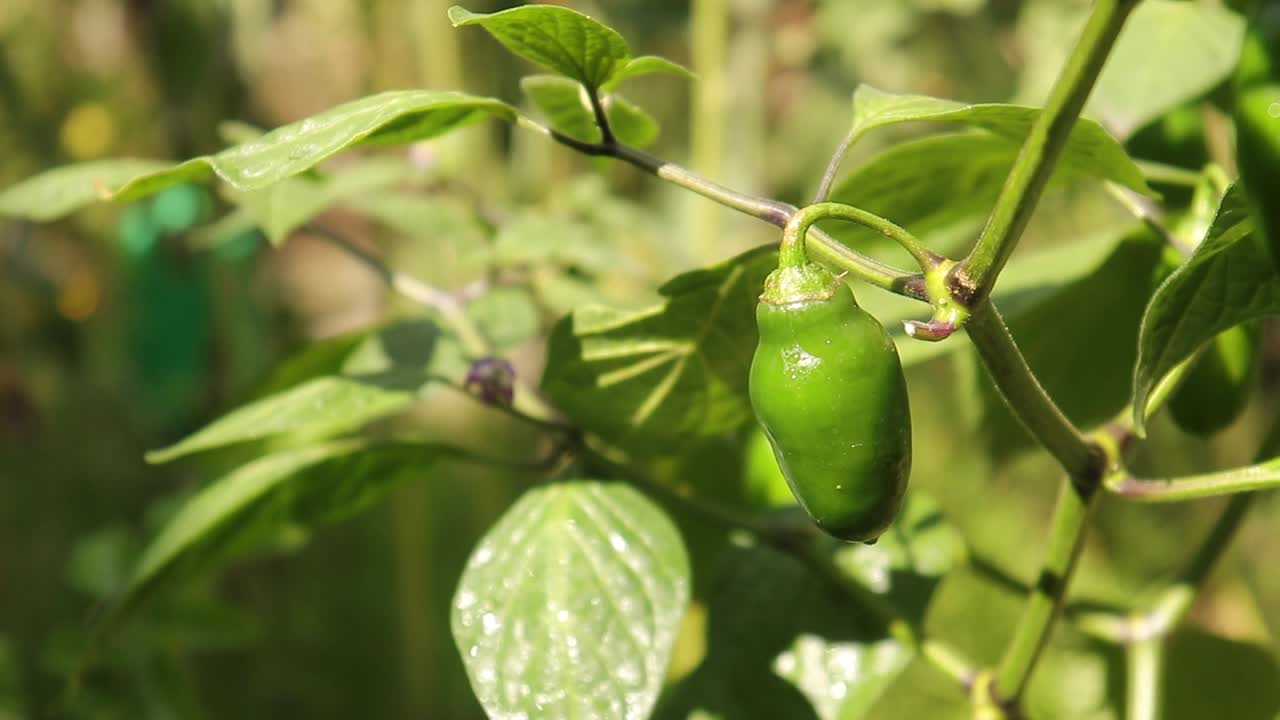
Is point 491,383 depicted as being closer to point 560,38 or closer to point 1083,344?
point 560,38

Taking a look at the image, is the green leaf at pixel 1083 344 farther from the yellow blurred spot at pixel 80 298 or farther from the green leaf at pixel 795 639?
the yellow blurred spot at pixel 80 298

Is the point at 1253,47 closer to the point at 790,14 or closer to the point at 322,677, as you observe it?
the point at 790,14

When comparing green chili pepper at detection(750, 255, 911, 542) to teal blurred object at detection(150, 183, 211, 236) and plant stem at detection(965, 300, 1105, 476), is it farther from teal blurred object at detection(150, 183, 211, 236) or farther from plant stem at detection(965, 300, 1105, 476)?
teal blurred object at detection(150, 183, 211, 236)

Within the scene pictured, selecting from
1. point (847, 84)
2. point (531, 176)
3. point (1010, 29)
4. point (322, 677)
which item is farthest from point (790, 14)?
point (322, 677)

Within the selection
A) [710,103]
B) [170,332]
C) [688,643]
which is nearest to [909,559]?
[688,643]

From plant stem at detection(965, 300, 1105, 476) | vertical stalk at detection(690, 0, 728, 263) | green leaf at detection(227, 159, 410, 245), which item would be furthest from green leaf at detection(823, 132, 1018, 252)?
vertical stalk at detection(690, 0, 728, 263)

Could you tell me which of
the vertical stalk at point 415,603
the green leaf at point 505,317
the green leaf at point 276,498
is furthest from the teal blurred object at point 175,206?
the green leaf at point 276,498
